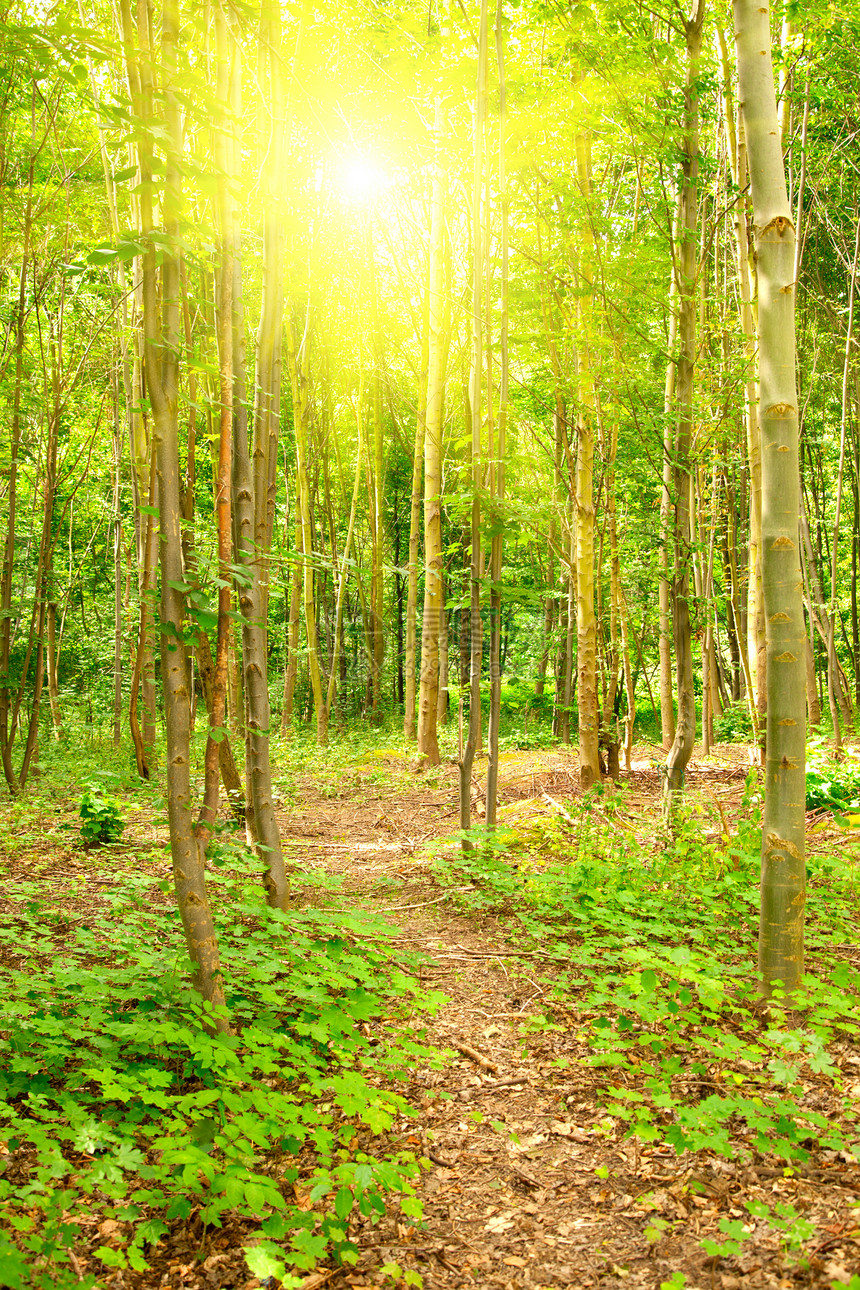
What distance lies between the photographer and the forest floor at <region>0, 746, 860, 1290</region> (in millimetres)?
1850

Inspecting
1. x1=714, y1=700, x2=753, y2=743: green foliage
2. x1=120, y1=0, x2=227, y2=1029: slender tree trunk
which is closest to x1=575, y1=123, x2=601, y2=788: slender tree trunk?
x1=120, y1=0, x2=227, y2=1029: slender tree trunk

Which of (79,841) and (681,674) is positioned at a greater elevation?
(681,674)

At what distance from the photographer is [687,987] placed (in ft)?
10.5

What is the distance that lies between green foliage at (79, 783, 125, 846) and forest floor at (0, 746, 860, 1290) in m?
0.89

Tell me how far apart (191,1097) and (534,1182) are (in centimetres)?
107

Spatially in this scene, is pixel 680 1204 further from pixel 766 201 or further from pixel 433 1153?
pixel 766 201

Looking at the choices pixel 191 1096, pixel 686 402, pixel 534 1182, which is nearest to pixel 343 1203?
pixel 191 1096

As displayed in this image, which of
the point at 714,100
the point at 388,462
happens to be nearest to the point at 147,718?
the point at 714,100

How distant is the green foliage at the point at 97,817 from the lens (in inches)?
230

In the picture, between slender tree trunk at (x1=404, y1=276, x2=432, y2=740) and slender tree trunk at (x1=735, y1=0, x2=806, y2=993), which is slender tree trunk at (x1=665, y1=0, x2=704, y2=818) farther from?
slender tree trunk at (x1=404, y1=276, x2=432, y2=740)

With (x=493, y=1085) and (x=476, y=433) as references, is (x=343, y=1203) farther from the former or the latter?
(x=476, y=433)

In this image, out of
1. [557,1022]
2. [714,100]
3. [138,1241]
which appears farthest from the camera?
[714,100]

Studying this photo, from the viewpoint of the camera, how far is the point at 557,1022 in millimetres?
3211

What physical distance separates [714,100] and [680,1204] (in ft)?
33.7
